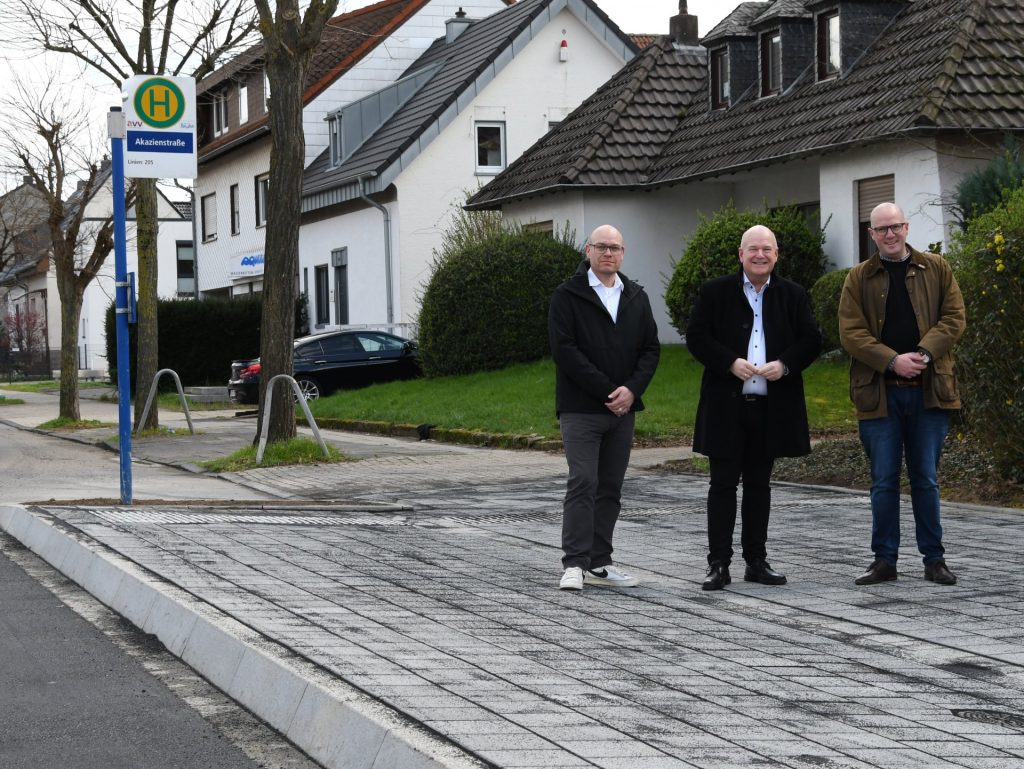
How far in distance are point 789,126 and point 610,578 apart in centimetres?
1760

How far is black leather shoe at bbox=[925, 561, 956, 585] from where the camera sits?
25.5 feet

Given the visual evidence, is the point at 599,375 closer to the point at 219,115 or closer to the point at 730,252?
the point at 730,252

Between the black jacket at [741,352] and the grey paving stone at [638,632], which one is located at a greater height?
the black jacket at [741,352]

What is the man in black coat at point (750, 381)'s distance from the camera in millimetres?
7852

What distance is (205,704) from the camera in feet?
18.9

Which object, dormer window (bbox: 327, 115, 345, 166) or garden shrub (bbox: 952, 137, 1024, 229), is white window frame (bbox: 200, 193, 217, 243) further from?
garden shrub (bbox: 952, 137, 1024, 229)

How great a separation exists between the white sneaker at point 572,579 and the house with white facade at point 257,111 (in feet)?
95.9

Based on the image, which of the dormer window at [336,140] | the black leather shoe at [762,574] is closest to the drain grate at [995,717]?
the black leather shoe at [762,574]

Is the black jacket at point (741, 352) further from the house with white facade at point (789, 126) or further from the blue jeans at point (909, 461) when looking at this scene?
the house with white facade at point (789, 126)

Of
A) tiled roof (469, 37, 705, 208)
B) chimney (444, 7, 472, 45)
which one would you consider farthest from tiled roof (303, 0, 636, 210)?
tiled roof (469, 37, 705, 208)

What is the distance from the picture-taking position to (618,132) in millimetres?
28953

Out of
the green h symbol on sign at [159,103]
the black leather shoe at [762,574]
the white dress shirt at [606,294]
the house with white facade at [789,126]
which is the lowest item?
the black leather shoe at [762,574]

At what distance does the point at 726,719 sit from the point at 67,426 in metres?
22.8

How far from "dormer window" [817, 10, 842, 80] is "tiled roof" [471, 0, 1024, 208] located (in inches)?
12.4
